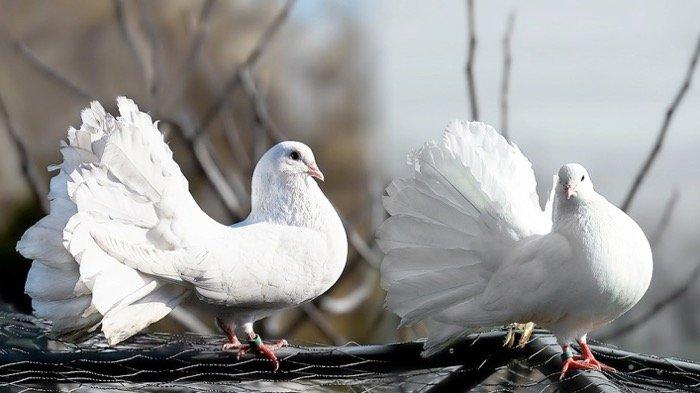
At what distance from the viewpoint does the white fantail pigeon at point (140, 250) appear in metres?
0.77

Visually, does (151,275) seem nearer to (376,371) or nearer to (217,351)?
(217,351)

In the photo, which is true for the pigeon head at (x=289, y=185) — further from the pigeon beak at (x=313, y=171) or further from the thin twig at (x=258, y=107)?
the thin twig at (x=258, y=107)

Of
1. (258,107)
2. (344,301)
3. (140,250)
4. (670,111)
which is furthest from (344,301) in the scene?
(140,250)

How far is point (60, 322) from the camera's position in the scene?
815mm

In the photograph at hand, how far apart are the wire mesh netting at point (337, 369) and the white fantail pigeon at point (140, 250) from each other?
0.11 feet

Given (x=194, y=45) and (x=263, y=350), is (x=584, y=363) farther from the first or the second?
(x=194, y=45)

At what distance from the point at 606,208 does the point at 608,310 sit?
0.33 feet

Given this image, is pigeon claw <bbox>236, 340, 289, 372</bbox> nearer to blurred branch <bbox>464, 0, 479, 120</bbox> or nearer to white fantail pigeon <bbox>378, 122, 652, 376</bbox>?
white fantail pigeon <bbox>378, 122, 652, 376</bbox>

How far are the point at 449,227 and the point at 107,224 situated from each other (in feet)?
1.14

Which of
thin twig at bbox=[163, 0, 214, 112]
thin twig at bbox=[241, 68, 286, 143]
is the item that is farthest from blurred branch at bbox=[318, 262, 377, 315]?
thin twig at bbox=[163, 0, 214, 112]

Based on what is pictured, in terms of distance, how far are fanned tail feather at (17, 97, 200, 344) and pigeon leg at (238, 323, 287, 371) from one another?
98mm

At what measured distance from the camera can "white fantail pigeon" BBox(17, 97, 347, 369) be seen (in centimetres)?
77

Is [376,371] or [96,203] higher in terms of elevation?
[96,203]

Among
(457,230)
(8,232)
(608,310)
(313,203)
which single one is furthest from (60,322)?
(8,232)
